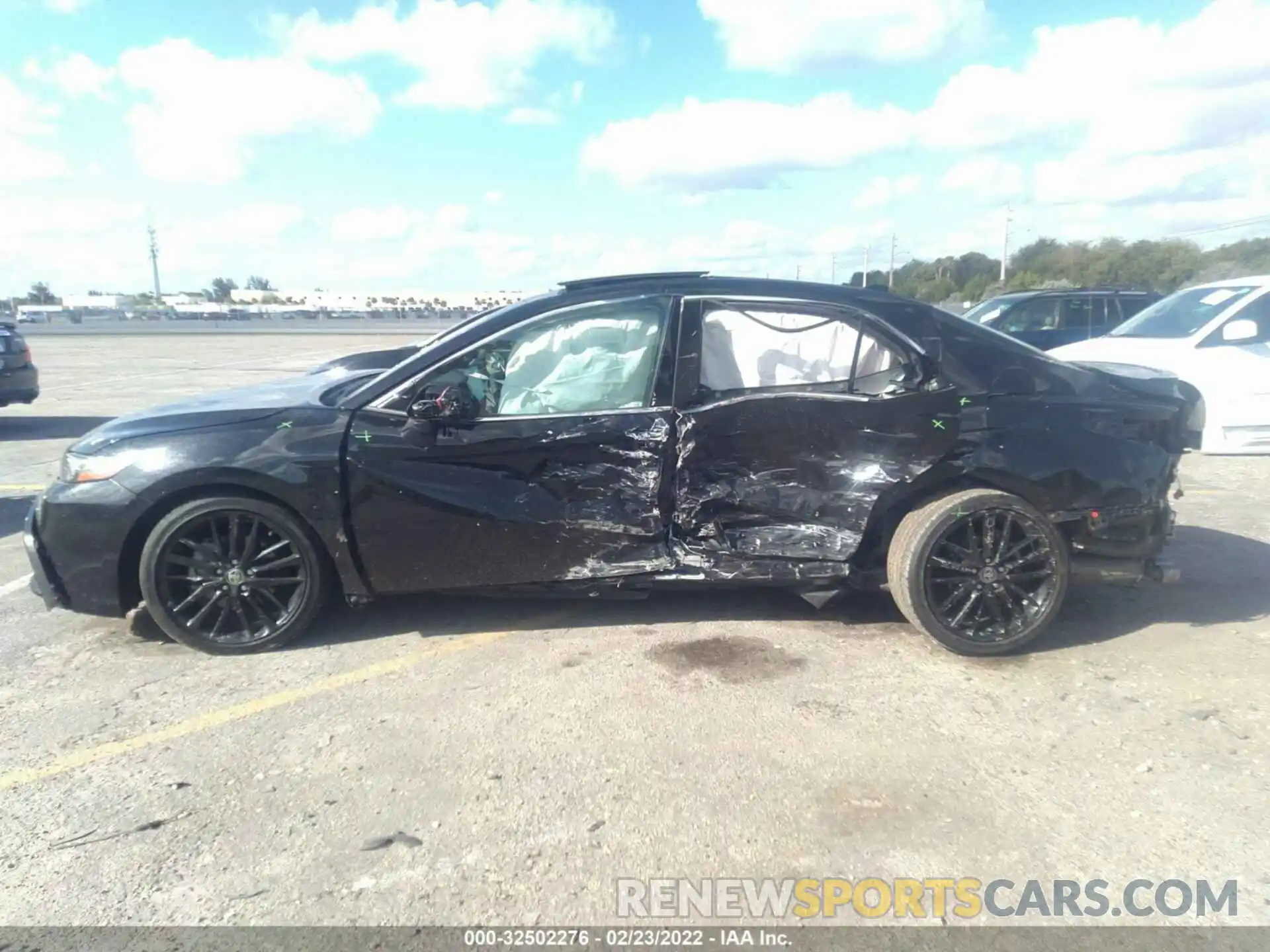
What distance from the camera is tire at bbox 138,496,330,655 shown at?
400 centimetres

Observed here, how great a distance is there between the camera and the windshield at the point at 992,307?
1288cm

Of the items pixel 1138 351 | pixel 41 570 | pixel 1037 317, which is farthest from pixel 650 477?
pixel 1037 317

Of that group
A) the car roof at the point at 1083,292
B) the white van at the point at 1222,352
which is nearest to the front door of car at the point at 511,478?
the white van at the point at 1222,352

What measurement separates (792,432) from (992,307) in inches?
418

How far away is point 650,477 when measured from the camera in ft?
13.5

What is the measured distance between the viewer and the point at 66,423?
12055 mm

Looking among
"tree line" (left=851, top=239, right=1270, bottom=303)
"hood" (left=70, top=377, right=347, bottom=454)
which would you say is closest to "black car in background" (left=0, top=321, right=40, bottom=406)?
"hood" (left=70, top=377, right=347, bottom=454)

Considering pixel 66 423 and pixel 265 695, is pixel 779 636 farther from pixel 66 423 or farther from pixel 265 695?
pixel 66 423

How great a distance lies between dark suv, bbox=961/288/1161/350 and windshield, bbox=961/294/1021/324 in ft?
0.06

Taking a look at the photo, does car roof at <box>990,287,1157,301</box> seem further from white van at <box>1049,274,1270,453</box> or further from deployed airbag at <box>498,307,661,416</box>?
deployed airbag at <box>498,307,661,416</box>

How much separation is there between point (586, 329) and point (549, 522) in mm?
939

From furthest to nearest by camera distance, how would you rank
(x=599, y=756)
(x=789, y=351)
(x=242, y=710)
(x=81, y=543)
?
(x=789, y=351) < (x=81, y=543) < (x=242, y=710) < (x=599, y=756)

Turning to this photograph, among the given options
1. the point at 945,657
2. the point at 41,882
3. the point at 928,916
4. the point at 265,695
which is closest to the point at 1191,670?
the point at 945,657

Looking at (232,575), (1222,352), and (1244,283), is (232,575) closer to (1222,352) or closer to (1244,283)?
(1222,352)
